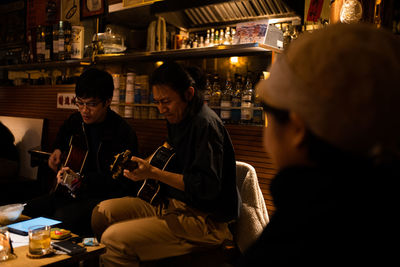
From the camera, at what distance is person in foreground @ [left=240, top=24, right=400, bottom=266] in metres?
0.59

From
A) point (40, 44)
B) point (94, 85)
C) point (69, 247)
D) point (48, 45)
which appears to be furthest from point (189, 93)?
point (40, 44)

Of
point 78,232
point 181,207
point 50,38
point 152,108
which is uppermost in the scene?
point 50,38

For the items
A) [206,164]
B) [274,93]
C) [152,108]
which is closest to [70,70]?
[152,108]

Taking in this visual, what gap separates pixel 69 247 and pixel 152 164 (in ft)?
2.46

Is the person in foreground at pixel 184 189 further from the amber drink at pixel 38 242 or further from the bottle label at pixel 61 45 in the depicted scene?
the bottle label at pixel 61 45

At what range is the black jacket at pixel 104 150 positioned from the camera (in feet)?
8.57

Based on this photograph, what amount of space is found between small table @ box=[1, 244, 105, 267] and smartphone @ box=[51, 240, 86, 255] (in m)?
0.02

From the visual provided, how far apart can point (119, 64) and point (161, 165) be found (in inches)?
83.9

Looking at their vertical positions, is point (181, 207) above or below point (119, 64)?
below

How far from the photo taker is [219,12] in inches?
145

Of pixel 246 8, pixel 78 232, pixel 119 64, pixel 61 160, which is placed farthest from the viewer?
pixel 119 64

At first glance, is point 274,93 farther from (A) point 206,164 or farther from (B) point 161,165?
(B) point 161,165

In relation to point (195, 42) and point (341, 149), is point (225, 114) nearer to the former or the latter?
point (195, 42)

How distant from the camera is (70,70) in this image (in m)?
4.64
